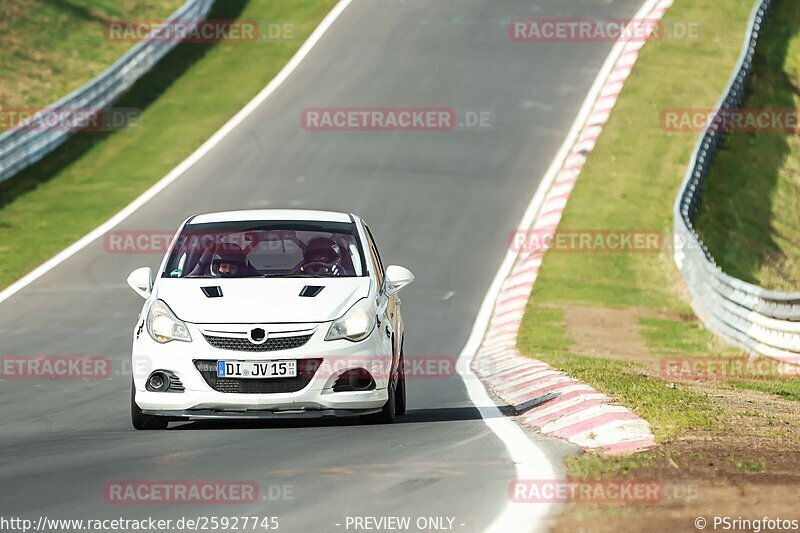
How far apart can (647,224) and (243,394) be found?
16.9 meters

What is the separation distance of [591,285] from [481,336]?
15.1 ft

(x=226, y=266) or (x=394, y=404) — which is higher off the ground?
(x=226, y=266)

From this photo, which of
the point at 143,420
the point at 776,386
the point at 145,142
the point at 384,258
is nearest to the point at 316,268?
the point at 143,420

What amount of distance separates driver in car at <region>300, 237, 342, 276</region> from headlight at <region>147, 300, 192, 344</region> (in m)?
1.27

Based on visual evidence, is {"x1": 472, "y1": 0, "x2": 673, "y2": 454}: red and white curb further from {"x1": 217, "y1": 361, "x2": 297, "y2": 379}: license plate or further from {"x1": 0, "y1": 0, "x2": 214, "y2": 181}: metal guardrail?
{"x1": 0, "y1": 0, "x2": 214, "y2": 181}: metal guardrail

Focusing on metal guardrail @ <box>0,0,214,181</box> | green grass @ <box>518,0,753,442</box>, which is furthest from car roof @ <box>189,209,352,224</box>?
metal guardrail @ <box>0,0,214,181</box>

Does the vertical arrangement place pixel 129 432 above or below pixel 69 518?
below

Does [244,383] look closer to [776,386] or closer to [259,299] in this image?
[259,299]

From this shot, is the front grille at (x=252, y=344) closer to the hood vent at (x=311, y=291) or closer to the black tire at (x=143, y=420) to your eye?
the hood vent at (x=311, y=291)

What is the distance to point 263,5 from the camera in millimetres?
38375

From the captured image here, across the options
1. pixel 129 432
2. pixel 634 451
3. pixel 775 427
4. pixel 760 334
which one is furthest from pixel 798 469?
pixel 760 334

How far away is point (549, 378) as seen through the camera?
13000 mm

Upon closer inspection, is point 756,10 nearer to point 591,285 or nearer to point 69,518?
point 591,285

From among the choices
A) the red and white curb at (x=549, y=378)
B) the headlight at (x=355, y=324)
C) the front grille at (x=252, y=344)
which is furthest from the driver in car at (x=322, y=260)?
the red and white curb at (x=549, y=378)
